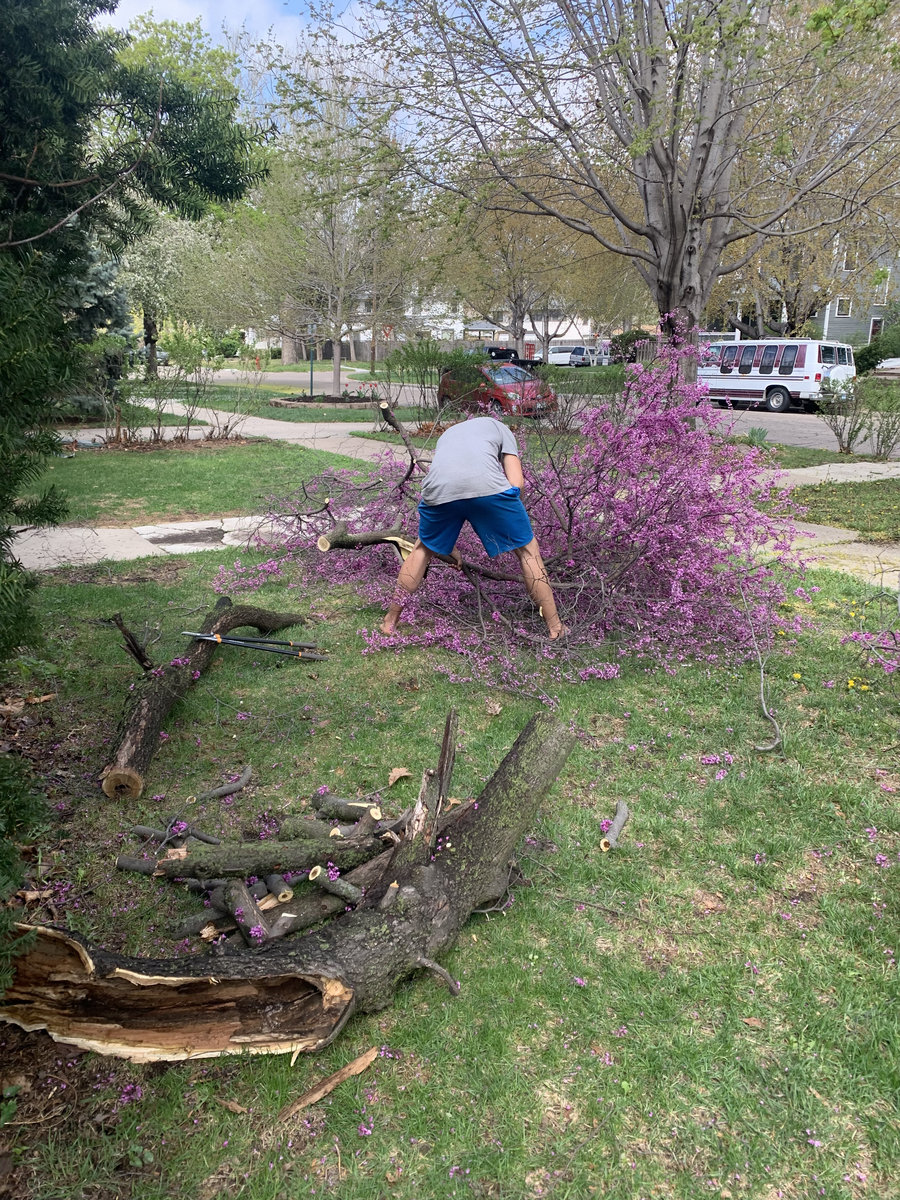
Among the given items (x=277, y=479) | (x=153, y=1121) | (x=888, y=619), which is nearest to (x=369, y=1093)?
(x=153, y=1121)

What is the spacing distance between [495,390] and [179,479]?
18.3 feet

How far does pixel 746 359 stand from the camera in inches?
1004

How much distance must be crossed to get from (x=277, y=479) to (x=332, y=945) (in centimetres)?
913

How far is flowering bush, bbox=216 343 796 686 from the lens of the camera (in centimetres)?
522

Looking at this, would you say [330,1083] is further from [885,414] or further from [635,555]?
[885,414]

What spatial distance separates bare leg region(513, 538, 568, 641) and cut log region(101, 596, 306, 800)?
1.78 meters

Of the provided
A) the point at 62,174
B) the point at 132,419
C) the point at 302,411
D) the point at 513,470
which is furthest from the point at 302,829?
the point at 302,411

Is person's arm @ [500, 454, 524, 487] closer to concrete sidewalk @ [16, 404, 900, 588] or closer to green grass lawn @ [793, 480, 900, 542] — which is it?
concrete sidewalk @ [16, 404, 900, 588]

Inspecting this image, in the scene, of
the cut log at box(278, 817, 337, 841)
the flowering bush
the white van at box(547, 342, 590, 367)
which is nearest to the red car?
the flowering bush

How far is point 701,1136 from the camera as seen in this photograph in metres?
2.01

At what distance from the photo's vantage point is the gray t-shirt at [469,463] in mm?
4633

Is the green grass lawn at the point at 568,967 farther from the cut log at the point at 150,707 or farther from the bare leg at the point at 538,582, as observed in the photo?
→ the bare leg at the point at 538,582

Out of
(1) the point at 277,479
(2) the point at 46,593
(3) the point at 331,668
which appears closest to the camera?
(3) the point at 331,668

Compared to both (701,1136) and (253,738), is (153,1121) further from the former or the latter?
(253,738)
